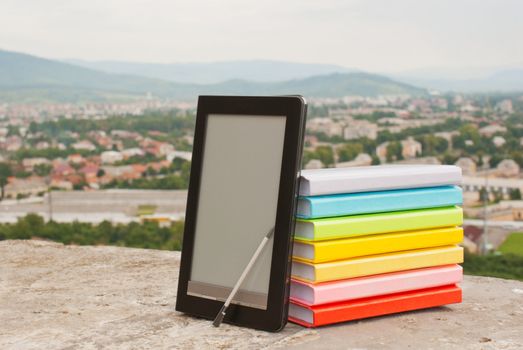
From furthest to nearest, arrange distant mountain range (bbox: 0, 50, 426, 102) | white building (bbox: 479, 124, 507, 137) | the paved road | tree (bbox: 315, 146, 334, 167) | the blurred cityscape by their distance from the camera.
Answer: distant mountain range (bbox: 0, 50, 426, 102), white building (bbox: 479, 124, 507, 137), the blurred cityscape, the paved road, tree (bbox: 315, 146, 334, 167)

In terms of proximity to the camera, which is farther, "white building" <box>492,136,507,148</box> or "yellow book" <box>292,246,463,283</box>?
"white building" <box>492,136,507,148</box>

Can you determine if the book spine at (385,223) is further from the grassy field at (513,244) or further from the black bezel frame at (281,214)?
the grassy field at (513,244)

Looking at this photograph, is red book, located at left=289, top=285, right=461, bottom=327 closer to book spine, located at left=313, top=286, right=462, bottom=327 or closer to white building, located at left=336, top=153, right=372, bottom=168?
book spine, located at left=313, top=286, right=462, bottom=327

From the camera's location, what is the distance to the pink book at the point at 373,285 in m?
1.54

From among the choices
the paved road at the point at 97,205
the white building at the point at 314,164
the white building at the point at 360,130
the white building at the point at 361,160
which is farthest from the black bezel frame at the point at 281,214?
the white building at the point at 360,130

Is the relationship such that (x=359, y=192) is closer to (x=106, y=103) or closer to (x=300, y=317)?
(x=300, y=317)

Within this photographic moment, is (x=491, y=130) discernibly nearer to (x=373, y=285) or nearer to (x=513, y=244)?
(x=513, y=244)

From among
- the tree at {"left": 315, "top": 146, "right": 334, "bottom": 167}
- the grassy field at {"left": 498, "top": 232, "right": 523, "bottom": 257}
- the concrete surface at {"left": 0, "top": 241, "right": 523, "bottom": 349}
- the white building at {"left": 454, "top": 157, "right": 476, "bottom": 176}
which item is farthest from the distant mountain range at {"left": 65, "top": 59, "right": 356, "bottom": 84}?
the concrete surface at {"left": 0, "top": 241, "right": 523, "bottom": 349}

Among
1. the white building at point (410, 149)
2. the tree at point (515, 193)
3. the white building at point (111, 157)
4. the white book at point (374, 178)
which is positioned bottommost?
the white building at point (111, 157)

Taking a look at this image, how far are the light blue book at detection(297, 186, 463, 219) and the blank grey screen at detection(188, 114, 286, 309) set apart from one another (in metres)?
0.08

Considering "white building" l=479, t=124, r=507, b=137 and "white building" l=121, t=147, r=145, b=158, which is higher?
"white building" l=479, t=124, r=507, b=137

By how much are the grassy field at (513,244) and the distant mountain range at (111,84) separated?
7148 mm

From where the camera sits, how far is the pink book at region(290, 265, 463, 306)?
154 cm

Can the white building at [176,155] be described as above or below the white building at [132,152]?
above
